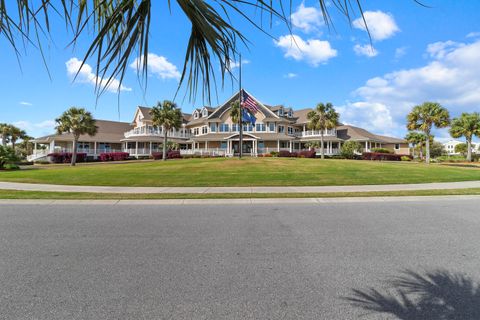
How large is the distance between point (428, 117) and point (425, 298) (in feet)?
130

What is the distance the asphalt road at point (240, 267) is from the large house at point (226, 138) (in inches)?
1379

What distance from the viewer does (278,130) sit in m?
44.0

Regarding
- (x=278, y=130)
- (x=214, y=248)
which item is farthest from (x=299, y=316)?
(x=278, y=130)

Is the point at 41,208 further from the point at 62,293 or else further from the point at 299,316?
the point at 299,316

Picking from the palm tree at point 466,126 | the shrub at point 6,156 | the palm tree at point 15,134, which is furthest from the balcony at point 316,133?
the palm tree at point 15,134

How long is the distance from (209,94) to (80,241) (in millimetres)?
4891

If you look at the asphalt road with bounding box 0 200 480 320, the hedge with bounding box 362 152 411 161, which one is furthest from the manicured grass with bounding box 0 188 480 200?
the hedge with bounding box 362 152 411 161

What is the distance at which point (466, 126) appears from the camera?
122ft

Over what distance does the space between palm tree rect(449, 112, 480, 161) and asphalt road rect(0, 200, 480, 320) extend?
1598 inches

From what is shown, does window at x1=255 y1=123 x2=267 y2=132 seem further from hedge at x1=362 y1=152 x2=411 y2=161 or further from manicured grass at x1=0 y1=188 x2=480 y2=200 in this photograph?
manicured grass at x1=0 y1=188 x2=480 y2=200

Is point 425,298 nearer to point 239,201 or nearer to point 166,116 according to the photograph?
point 239,201

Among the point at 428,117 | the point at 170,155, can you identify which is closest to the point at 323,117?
the point at 428,117

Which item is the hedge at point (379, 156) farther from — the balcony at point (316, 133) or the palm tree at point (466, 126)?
the palm tree at point (466, 126)

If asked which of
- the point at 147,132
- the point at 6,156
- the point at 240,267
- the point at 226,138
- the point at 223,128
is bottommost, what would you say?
the point at 240,267
